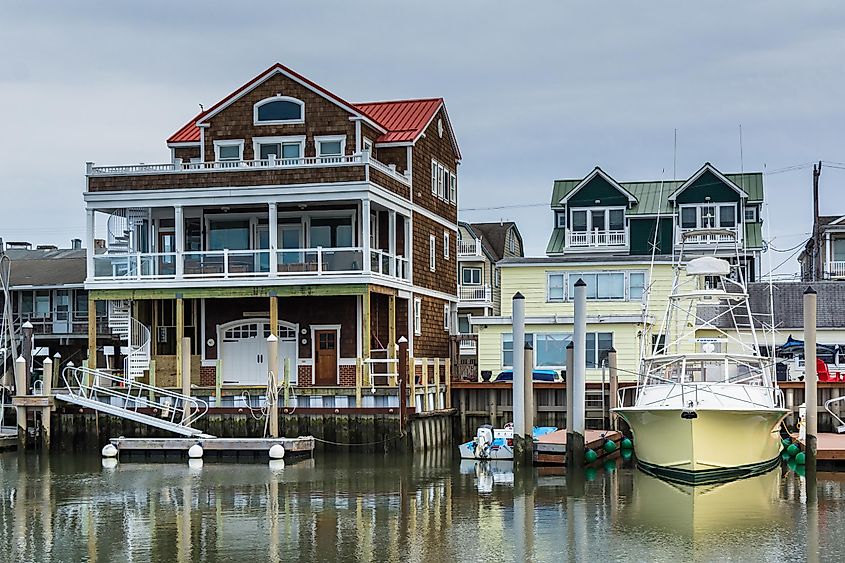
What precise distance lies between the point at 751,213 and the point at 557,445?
29.9 meters

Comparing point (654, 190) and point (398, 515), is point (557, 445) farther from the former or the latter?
point (654, 190)

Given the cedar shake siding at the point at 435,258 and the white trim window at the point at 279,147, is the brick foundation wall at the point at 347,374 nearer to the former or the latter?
the cedar shake siding at the point at 435,258

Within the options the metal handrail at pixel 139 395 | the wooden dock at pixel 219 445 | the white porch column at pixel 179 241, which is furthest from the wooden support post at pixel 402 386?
the white porch column at pixel 179 241

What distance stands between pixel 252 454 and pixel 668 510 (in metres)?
12.3

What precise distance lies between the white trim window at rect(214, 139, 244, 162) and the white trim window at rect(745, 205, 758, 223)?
86.5ft

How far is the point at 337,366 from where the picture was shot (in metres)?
39.6

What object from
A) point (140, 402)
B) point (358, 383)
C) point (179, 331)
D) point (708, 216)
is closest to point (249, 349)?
point (179, 331)

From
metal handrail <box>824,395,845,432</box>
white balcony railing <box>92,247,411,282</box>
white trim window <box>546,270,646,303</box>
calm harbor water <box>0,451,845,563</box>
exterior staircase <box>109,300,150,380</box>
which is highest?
white balcony railing <box>92,247,411,282</box>

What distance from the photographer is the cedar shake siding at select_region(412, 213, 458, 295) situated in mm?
42281

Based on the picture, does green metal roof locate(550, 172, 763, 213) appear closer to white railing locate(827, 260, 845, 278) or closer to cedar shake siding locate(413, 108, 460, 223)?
white railing locate(827, 260, 845, 278)

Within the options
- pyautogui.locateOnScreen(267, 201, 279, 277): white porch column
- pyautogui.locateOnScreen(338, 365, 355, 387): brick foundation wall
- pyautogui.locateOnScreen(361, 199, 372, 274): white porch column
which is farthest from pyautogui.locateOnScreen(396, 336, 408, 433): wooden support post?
pyautogui.locateOnScreen(267, 201, 279, 277): white porch column

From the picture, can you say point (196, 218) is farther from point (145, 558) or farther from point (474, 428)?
point (145, 558)

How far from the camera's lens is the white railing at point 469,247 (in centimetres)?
6325

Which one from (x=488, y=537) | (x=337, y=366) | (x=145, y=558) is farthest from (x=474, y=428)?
(x=145, y=558)
